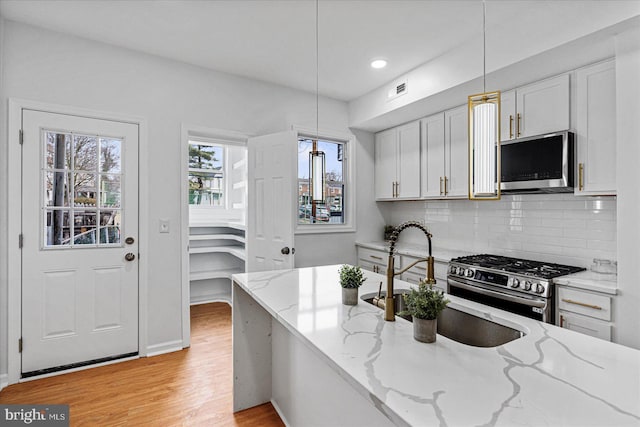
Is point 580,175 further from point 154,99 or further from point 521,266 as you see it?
point 154,99

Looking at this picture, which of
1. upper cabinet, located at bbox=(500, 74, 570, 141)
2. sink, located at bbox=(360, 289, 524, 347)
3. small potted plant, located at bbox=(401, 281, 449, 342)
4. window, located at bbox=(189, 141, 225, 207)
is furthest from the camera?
window, located at bbox=(189, 141, 225, 207)

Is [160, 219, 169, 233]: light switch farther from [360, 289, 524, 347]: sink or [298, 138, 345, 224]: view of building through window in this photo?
[360, 289, 524, 347]: sink

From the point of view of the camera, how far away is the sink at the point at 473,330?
1366mm

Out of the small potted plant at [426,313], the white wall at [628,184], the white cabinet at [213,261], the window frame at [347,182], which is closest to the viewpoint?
the small potted plant at [426,313]

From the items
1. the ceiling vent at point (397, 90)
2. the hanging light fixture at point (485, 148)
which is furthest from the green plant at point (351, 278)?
the ceiling vent at point (397, 90)

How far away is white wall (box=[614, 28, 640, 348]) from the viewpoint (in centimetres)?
191

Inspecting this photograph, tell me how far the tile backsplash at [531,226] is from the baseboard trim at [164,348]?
2.86m

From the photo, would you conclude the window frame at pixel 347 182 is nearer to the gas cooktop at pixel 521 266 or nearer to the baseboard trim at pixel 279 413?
the gas cooktop at pixel 521 266

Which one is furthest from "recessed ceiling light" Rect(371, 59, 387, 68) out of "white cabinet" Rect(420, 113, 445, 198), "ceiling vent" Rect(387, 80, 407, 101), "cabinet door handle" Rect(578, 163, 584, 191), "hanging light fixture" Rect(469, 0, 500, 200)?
"hanging light fixture" Rect(469, 0, 500, 200)

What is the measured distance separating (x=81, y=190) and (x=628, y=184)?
3.89m

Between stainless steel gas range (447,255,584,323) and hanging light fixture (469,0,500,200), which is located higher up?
hanging light fixture (469,0,500,200)

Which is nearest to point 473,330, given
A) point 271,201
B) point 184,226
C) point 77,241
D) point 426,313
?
point 426,313

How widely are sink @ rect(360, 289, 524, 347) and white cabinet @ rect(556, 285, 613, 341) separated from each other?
3.78 ft

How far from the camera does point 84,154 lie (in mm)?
2736
